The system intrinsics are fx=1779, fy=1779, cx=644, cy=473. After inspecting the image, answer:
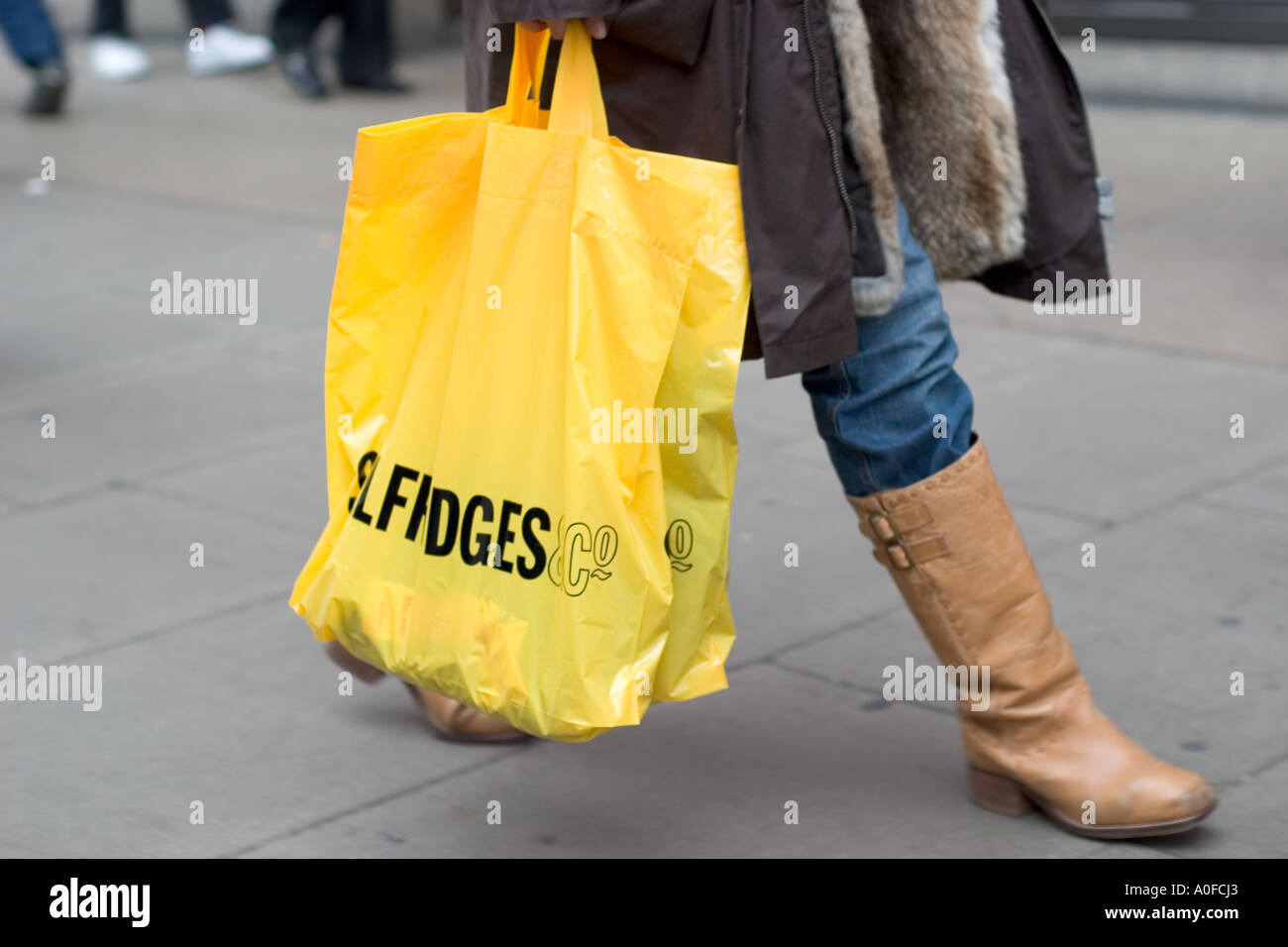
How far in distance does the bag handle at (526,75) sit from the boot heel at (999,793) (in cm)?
125

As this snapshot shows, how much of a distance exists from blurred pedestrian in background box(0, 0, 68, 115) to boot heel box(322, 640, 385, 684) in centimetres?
679

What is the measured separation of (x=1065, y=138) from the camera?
2.80m

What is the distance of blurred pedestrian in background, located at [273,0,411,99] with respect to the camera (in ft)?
32.1

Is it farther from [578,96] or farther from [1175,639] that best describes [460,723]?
[1175,639]

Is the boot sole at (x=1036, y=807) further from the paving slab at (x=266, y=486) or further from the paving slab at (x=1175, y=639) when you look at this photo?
the paving slab at (x=266, y=486)

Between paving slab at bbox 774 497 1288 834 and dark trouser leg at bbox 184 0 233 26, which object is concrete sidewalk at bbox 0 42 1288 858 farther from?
dark trouser leg at bbox 184 0 233 26

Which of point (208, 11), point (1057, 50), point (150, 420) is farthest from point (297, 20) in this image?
point (1057, 50)

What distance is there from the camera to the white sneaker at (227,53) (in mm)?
10820

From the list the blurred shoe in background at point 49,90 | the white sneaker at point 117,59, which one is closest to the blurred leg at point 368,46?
the blurred shoe in background at point 49,90

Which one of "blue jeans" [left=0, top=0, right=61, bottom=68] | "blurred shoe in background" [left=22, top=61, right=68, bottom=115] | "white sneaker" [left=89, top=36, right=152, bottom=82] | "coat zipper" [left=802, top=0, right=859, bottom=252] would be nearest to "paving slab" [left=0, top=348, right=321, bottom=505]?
"coat zipper" [left=802, top=0, right=859, bottom=252]

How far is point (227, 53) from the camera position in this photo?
1085 centimetres
